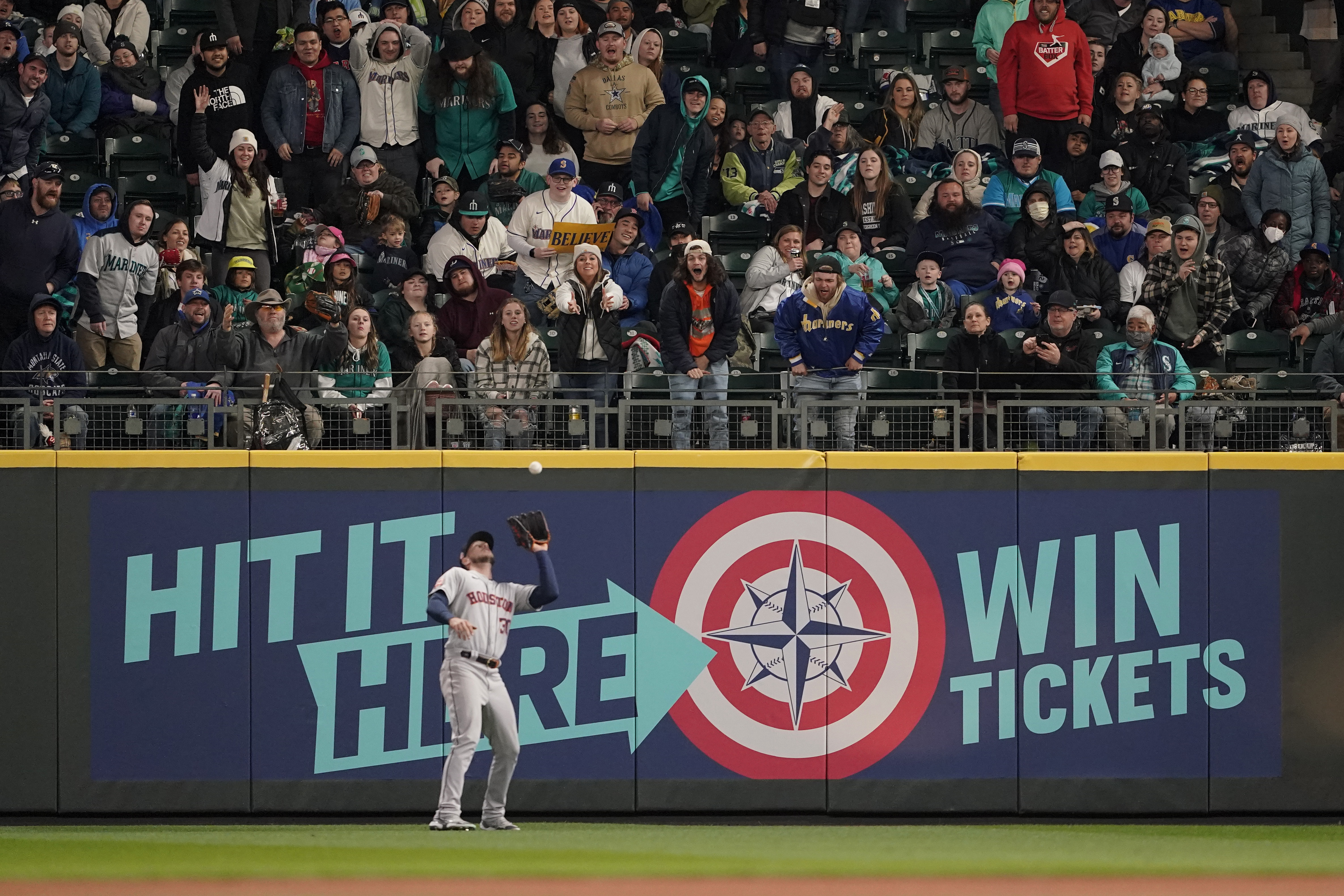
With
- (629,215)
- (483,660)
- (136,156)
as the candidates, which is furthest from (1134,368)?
(136,156)

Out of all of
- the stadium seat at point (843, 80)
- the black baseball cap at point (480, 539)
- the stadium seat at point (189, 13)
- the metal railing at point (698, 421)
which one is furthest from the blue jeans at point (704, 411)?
the stadium seat at point (189, 13)

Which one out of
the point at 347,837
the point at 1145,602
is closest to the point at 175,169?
the point at 347,837

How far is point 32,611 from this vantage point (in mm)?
11445

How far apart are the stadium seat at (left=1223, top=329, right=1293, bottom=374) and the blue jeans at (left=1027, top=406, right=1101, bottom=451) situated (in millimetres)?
2568

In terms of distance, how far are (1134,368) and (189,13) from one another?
390 inches

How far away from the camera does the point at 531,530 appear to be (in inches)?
445

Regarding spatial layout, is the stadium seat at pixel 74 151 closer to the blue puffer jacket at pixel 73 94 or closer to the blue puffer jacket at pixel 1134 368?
the blue puffer jacket at pixel 73 94

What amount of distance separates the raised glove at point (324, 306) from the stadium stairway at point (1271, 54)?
1034cm

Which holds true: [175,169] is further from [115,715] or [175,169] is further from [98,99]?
[115,715]

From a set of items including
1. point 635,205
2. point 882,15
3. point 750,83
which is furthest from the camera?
point 882,15

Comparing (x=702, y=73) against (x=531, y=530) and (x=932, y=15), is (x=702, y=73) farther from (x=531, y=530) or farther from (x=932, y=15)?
(x=531, y=530)

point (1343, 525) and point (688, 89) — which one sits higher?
point (688, 89)

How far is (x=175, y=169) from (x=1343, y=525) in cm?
1036

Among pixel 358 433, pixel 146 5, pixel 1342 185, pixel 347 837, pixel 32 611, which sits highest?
pixel 146 5
